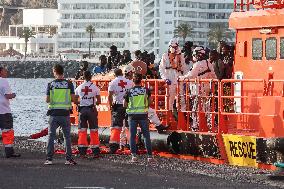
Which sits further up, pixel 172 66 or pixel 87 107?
pixel 172 66

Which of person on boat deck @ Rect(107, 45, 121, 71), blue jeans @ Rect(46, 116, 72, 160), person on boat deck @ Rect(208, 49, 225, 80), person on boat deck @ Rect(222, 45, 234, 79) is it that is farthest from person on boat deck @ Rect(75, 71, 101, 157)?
person on boat deck @ Rect(107, 45, 121, 71)

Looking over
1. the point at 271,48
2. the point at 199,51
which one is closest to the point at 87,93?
the point at 199,51

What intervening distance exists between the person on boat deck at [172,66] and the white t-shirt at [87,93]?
5.47 ft

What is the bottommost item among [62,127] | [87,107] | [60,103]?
[62,127]

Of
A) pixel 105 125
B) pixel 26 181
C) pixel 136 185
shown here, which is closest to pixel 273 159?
pixel 136 185

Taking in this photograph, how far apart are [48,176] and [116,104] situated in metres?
5.07

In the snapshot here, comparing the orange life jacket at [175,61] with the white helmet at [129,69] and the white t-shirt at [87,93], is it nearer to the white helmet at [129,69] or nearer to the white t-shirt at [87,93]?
the white helmet at [129,69]

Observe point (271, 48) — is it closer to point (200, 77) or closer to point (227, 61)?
point (227, 61)

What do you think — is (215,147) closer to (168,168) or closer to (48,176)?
(168,168)

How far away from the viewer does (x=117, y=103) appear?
72.2 ft

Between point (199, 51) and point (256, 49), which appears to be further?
point (199, 51)

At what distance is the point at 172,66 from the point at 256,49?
2529 mm

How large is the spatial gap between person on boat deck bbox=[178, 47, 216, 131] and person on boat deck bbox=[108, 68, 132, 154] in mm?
1319

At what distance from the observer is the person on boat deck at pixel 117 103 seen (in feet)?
70.7
